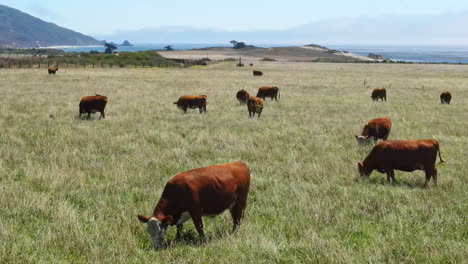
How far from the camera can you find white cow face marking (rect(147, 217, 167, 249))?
199 inches

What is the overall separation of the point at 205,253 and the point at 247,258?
53 centimetres

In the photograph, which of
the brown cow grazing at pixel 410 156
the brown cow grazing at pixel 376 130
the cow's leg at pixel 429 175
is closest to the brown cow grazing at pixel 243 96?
the brown cow grazing at pixel 376 130

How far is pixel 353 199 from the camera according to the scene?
740 centimetres

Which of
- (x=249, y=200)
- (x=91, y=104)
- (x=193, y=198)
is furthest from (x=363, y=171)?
(x=91, y=104)

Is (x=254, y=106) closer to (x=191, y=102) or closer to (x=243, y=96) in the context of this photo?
(x=191, y=102)

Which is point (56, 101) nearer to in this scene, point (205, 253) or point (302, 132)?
point (302, 132)

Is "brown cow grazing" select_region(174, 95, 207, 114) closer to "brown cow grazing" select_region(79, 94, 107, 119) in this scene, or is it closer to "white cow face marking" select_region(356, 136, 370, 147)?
"brown cow grazing" select_region(79, 94, 107, 119)

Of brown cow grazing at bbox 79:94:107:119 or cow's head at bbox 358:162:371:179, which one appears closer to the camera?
cow's head at bbox 358:162:371:179

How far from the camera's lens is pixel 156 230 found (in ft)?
16.9

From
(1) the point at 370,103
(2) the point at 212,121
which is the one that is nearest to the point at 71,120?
(2) the point at 212,121

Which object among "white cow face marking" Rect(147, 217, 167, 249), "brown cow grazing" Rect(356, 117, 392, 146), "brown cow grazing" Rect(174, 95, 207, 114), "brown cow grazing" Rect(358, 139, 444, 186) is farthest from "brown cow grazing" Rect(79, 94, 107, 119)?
"white cow face marking" Rect(147, 217, 167, 249)

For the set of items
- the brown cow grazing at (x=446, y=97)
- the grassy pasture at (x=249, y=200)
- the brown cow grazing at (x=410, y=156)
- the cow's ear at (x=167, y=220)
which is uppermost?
the brown cow grazing at (x=446, y=97)

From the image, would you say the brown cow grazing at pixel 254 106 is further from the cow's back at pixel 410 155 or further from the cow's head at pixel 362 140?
the cow's back at pixel 410 155

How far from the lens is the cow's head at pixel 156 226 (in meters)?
5.05
